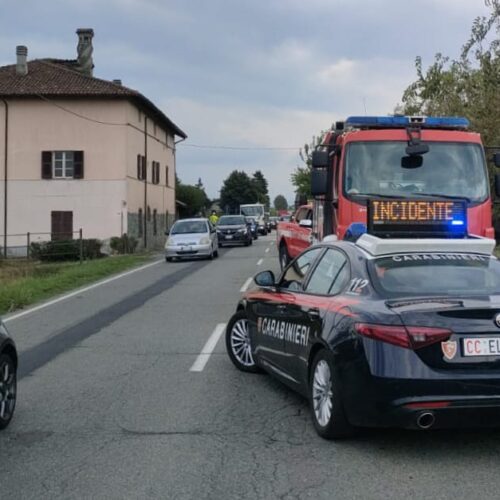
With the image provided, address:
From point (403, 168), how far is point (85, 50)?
39.0m

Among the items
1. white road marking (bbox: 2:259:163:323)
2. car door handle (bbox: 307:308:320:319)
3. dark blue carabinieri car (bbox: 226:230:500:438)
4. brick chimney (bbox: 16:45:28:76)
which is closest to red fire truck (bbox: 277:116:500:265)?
dark blue carabinieri car (bbox: 226:230:500:438)

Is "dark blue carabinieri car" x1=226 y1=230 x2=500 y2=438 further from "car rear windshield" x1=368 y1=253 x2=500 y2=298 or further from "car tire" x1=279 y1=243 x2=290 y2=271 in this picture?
"car tire" x1=279 y1=243 x2=290 y2=271

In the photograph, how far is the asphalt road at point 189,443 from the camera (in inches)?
186

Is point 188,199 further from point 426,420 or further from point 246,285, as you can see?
point 426,420

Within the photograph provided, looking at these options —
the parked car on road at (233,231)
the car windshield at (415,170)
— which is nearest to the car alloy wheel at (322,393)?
the car windshield at (415,170)

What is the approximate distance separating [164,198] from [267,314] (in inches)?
1744

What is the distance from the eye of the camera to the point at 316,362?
19.2ft

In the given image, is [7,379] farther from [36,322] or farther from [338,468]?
[36,322]

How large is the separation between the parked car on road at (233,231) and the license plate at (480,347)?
32.1 metres

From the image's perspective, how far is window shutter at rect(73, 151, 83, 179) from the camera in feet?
127

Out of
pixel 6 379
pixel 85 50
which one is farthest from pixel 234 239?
pixel 6 379

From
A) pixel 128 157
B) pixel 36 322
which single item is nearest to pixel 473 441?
pixel 36 322

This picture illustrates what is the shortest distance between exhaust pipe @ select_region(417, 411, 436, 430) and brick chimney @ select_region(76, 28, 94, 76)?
43.4 meters

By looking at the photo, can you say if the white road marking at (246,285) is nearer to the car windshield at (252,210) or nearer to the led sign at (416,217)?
the led sign at (416,217)
